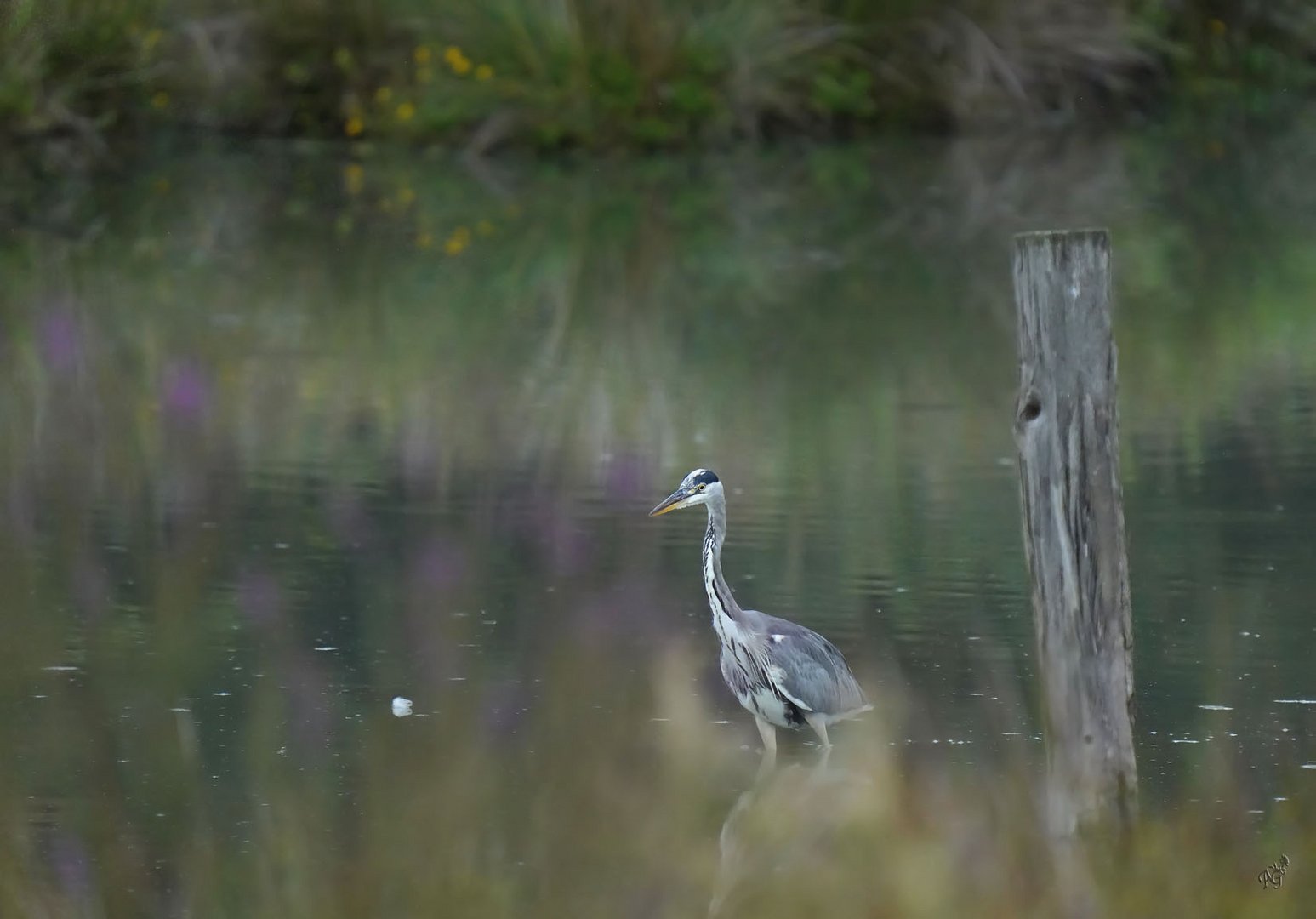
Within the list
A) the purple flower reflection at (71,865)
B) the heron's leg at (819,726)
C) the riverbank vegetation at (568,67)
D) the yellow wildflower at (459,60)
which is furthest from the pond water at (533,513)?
the yellow wildflower at (459,60)

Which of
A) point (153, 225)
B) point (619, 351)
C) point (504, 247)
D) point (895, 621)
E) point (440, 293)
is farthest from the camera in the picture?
point (153, 225)

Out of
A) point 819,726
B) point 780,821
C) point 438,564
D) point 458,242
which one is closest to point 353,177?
point 458,242

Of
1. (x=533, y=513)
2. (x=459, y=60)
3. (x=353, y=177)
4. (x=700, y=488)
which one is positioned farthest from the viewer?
(x=459, y=60)

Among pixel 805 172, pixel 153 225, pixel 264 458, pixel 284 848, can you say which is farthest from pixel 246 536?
pixel 805 172

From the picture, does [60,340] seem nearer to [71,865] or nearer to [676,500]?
[676,500]

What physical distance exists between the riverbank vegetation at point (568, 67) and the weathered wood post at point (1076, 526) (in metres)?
16.3

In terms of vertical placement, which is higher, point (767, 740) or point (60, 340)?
point (60, 340)

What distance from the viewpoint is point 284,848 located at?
571cm

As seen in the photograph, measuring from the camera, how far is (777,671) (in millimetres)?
6562

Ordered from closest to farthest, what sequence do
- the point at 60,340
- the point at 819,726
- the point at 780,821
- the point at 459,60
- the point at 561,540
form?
1. the point at 780,821
2. the point at 819,726
3. the point at 561,540
4. the point at 60,340
5. the point at 459,60

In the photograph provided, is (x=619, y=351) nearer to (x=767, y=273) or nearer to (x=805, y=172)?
(x=767, y=273)

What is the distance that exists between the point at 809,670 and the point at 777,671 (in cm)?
8

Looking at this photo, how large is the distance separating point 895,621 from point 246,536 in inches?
96.3
